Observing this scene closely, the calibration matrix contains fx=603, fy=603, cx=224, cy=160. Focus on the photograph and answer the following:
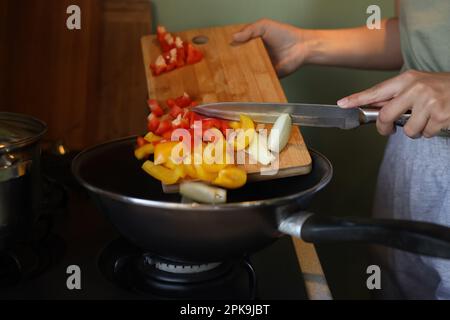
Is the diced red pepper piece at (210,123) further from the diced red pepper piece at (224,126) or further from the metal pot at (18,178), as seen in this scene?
the metal pot at (18,178)

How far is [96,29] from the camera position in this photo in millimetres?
1184

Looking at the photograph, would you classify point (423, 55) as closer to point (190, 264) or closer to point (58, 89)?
point (190, 264)

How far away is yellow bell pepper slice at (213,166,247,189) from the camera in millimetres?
752

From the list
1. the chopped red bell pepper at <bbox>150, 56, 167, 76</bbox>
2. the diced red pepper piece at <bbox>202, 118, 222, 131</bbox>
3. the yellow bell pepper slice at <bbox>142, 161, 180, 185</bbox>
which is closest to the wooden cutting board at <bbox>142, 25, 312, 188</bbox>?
the chopped red bell pepper at <bbox>150, 56, 167, 76</bbox>

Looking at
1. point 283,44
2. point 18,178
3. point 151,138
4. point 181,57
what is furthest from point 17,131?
point 283,44

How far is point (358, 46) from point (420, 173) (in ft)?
0.99

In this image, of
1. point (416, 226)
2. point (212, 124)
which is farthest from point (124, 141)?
point (416, 226)

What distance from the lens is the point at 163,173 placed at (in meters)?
0.79

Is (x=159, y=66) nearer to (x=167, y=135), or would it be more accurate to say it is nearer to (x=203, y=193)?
(x=167, y=135)

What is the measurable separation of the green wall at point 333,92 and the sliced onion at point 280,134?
1.56 ft

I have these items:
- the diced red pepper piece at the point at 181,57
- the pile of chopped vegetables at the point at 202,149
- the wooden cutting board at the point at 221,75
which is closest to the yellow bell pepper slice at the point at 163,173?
the pile of chopped vegetables at the point at 202,149

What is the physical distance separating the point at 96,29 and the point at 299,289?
679 millimetres

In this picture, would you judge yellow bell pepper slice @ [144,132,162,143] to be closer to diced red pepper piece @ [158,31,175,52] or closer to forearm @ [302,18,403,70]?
diced red pepper piece @ [158,31,175,52]

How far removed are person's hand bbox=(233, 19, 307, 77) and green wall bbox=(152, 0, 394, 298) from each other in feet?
0.31
